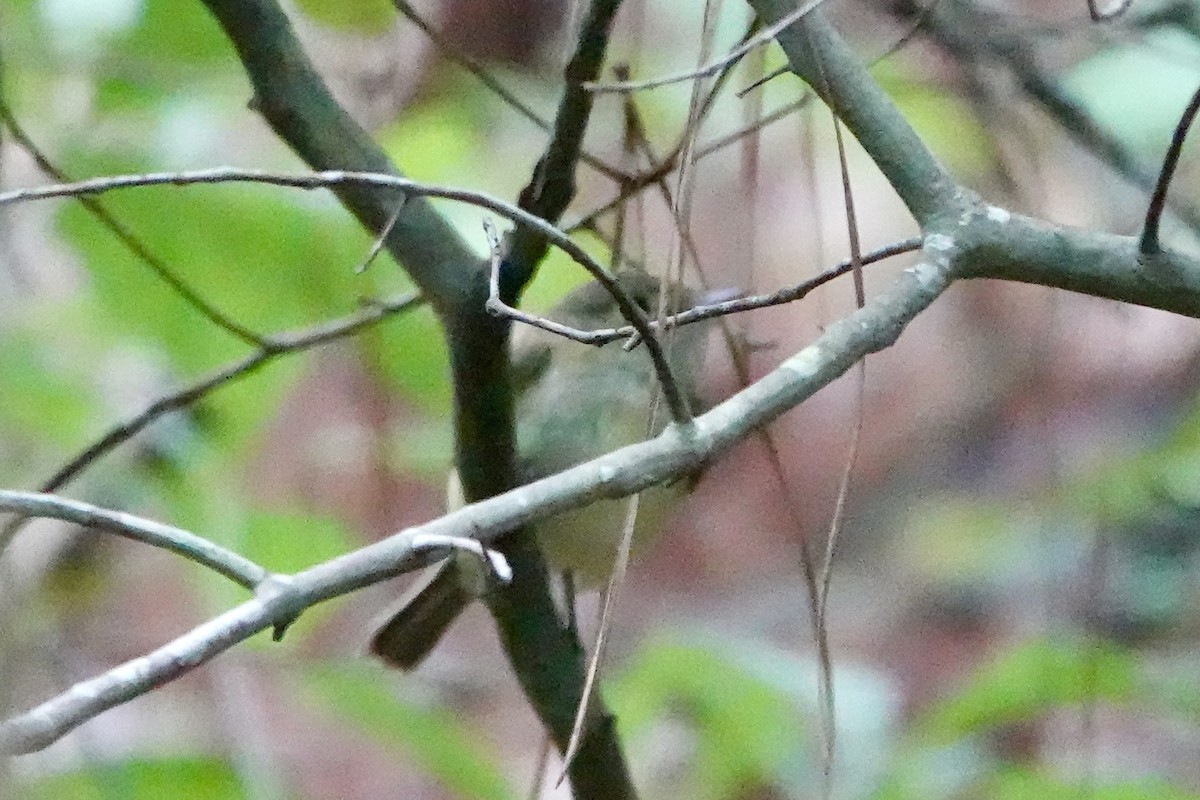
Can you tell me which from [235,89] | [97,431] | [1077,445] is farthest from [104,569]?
[1077,445]

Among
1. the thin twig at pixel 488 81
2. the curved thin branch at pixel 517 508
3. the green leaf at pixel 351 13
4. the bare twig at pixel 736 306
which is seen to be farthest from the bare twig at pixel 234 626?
the green leaf at pixel 351 13

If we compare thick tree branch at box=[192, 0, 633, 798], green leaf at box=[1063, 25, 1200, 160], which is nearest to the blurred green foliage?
green leaf at box=[1063, 25, 1200, 160]

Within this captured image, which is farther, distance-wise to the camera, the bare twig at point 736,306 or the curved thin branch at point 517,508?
the bare twig at point 736,306

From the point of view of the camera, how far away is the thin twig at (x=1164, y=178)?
2.20 ft

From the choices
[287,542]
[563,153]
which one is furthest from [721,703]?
[563,153]

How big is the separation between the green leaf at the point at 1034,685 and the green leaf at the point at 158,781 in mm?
655

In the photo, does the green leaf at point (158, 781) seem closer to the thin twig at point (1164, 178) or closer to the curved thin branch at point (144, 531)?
the curved thin branch at point (144, 531)

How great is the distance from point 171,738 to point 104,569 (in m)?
0.30

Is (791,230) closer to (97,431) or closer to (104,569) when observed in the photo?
(104,569)

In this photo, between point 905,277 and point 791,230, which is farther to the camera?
point 791,230

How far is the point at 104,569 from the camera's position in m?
2.22

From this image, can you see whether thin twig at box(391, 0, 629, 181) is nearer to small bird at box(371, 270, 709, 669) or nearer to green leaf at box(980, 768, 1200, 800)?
small bird at box(371, 270, 709, 669)

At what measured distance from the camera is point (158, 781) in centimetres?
124

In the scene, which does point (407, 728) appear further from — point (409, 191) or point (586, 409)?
point (409, 191)
